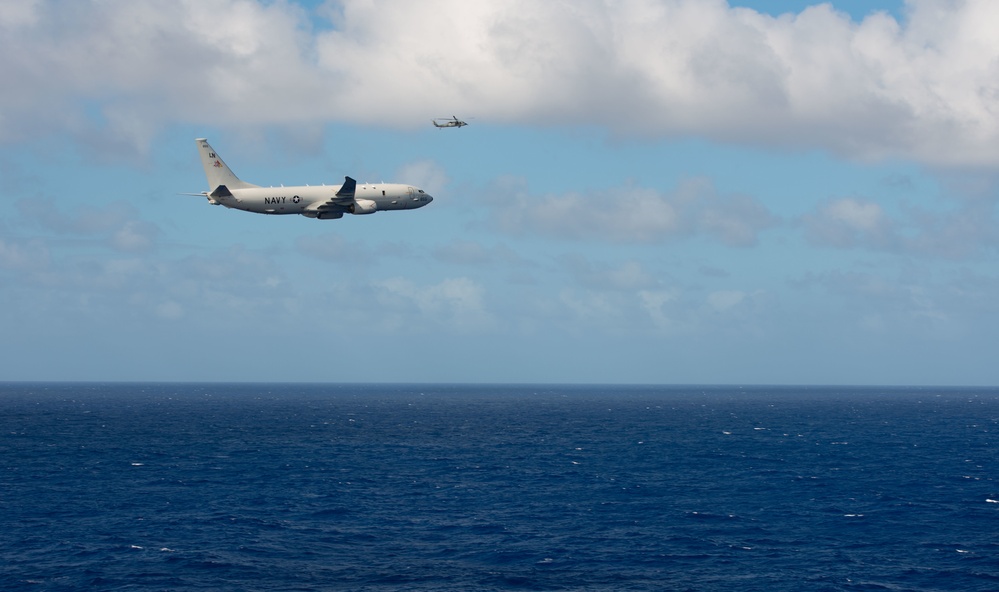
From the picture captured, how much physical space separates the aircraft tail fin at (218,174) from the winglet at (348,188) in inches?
434

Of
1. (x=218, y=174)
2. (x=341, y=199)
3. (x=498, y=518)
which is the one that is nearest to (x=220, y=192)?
(x=218, y=174)

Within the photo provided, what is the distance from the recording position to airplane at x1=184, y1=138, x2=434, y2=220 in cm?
10775

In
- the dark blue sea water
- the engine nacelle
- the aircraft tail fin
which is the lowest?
the dark blue sea water

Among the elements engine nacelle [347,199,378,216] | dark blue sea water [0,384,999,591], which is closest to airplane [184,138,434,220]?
engine nacelle [347,199,378,216]

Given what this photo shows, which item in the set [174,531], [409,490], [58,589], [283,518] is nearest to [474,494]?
[409,490]

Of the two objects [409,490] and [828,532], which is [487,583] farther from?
[409,490]

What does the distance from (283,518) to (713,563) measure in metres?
43.6

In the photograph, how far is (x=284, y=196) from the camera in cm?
10925

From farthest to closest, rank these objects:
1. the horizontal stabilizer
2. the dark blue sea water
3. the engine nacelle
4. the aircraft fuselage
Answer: the engine nacelle, the aircraft fuselage, the horizontal stabilizer, the dark blue sea water

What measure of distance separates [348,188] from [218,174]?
52.8ft

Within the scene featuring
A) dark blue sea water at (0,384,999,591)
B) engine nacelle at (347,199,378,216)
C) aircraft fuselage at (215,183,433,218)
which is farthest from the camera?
engine nacelle at (347,199,378,216)

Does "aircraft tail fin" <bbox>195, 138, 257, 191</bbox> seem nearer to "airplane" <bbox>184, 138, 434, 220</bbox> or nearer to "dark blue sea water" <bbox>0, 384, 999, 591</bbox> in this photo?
"airplane" <bbox>184, 138, 434, 220</bbox>

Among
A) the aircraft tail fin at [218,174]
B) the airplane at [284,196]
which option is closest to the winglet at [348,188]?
the airplane at [284,196]

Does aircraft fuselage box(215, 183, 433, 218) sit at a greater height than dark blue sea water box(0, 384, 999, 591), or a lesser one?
greater
